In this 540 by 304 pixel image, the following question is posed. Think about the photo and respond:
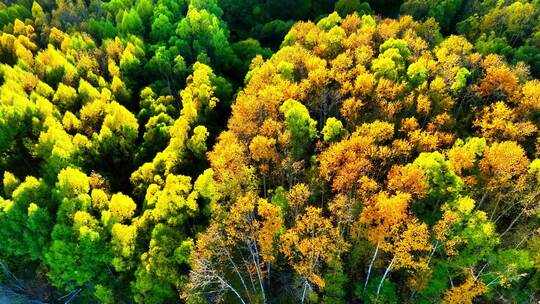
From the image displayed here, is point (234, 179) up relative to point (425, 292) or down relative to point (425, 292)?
up

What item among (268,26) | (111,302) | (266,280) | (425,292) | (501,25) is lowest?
(111,302)

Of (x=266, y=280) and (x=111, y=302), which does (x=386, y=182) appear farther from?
(x=111, y=302)

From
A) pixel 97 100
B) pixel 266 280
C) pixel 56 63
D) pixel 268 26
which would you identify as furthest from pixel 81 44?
pixel 266 280

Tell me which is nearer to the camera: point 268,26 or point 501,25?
point 501,25

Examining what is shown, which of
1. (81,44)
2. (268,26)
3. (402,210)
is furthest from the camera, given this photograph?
(268,26)

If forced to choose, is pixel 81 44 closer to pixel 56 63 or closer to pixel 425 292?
pixel 56 63

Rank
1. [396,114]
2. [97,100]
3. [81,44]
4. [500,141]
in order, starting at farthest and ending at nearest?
[81,44] → [97,100] → [396,114] → [500,141]
